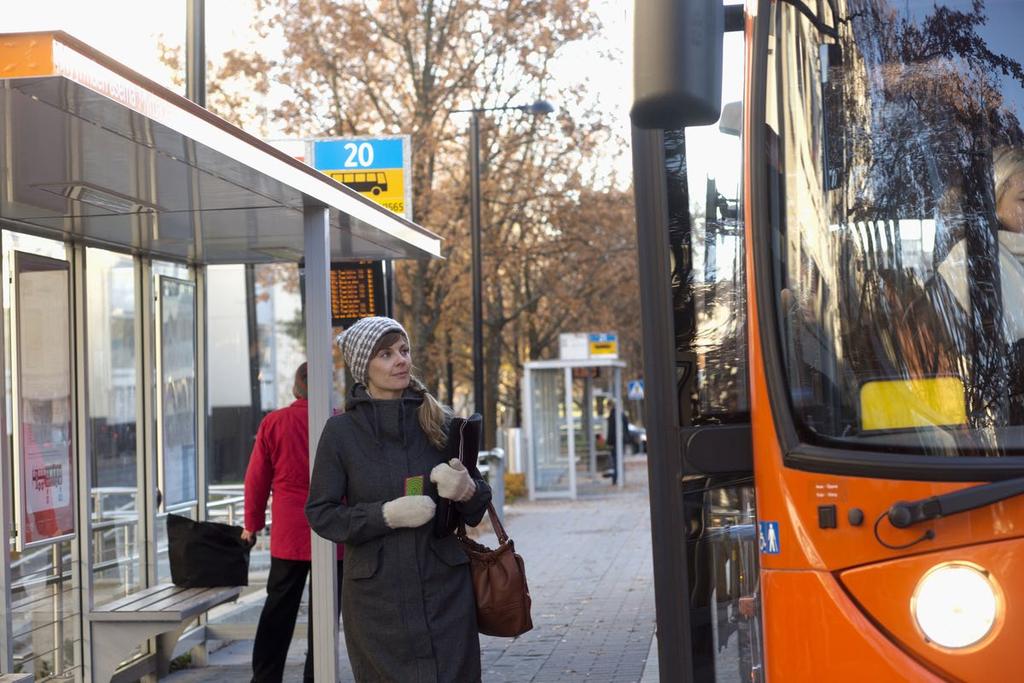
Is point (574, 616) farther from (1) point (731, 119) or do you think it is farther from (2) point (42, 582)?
(1) point (731, 119)

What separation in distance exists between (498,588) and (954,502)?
1978 millimetres

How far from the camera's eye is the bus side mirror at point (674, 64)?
134 inches

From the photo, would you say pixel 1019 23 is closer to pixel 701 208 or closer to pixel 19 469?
pixel 701 208

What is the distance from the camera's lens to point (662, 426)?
13.7 feet

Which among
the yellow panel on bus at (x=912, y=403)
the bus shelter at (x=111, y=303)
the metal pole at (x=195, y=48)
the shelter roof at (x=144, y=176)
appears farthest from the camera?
the metal pole at (x=195, y=48)

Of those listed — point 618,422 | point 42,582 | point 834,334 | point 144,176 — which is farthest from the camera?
point 618,422

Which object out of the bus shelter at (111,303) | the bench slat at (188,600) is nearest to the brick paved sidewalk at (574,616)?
the bench slat at (188,600)

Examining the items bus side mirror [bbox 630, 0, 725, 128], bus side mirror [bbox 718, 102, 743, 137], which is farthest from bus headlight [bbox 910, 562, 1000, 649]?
bus side mirror [bbox 718, 102, 743, 137]

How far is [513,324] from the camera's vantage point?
3947 cm

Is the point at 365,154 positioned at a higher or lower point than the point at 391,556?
higher

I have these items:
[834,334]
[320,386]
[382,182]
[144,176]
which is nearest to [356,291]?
[382,182]

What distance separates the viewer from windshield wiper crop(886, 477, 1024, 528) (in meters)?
3.44

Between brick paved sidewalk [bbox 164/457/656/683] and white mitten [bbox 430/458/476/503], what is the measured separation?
13.6 feet

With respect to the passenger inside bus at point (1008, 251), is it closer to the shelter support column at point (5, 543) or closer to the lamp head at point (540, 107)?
the shelter support column at point (5, 543)
